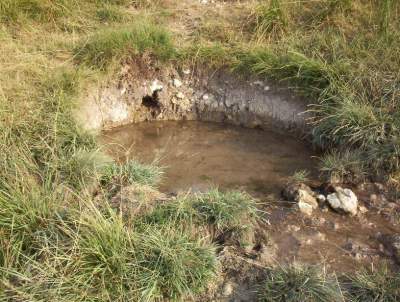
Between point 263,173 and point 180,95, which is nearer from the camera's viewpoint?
point 263,173

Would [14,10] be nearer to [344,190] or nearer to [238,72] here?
[238,72]

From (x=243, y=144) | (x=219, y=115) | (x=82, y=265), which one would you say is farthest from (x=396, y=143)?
(x=82, y=265)

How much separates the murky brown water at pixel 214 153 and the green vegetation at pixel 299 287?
4.40 ft

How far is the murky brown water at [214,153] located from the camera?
15.0 ft

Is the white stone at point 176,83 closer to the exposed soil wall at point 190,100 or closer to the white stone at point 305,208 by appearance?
the exposed soil wall at point 190,100

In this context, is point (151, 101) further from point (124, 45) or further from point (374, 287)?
point (374, 287)

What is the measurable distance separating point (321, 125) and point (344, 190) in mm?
845

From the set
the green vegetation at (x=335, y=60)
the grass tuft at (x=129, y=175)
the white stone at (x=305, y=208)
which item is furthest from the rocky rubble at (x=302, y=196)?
the grass tuft at (x=129, y=175)

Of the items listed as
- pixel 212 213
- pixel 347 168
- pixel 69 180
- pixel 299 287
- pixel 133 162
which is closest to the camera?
pixel 299 287

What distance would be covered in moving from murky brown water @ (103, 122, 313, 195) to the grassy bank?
1.30ft

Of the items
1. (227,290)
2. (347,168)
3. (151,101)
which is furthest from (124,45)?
(227,290)

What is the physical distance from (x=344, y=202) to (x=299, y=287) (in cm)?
116

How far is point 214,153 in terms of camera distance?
16.3 feet

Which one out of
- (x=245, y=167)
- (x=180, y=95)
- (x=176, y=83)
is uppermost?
(x=176, y=83)
